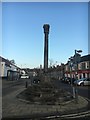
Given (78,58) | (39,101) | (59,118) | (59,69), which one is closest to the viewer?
(59,118)

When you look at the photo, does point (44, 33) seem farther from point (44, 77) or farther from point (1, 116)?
point (1, 116)

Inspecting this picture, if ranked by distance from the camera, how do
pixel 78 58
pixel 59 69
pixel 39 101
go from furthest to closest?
1. pixel 59 69
2. pixel 78 58
3. pixel 39 101

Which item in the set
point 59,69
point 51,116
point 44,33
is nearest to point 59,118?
point 51,116

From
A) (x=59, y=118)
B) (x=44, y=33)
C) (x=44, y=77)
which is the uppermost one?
(x=44, y=33)

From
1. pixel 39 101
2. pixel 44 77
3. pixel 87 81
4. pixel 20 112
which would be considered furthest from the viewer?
pixel 87 81

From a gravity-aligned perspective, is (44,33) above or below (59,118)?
above

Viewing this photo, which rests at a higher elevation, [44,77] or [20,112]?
[44,77]

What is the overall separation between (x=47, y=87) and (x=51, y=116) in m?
6.60

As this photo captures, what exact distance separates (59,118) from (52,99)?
16.2ft

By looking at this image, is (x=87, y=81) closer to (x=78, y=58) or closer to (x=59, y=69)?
(x=78, y=58)

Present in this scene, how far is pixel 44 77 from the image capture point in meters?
18.5

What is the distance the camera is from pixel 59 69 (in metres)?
121

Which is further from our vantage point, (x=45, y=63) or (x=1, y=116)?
(x=45, y=63)

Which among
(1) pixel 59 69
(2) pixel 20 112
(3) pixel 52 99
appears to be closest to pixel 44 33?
(3) pixel 52 99
